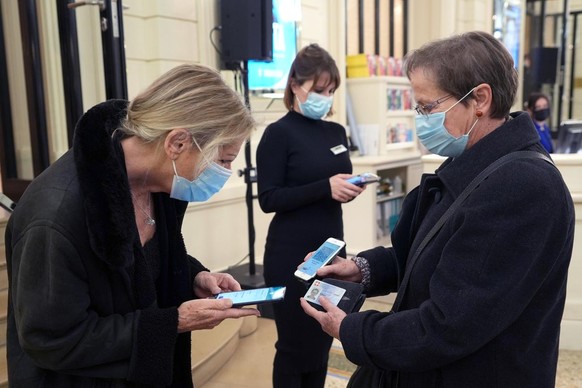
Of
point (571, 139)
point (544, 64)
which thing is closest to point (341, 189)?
point (571, 139)

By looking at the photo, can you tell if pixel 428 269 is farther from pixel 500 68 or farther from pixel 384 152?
pixel 384 152

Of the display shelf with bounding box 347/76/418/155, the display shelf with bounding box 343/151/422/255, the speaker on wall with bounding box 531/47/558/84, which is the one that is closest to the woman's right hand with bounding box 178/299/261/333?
the display shelf with bounding box 343/151/422/255

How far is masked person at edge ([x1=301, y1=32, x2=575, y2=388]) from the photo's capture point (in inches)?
39.4

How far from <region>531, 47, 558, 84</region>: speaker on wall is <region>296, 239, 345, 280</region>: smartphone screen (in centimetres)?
791

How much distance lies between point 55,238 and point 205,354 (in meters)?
1.89

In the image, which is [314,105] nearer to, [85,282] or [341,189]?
[341,189]

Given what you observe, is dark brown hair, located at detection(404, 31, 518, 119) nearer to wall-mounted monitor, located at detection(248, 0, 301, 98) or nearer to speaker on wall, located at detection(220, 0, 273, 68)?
speaker on wall, located at detection(220, 0, 273, 68)

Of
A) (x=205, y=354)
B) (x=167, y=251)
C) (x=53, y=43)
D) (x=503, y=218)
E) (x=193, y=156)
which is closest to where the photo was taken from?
(x=503, y=218)

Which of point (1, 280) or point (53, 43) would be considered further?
point (53, 43)

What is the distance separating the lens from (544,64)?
8320 mm

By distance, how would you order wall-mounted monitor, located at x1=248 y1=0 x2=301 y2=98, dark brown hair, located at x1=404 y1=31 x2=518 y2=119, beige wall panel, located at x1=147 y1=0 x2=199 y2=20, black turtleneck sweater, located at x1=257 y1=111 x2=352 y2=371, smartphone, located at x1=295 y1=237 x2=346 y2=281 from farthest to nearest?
wall-mounted monitor, located at x1=248 y1=0 x2=301 y2=98
beige wall panel, located at x1=147 y1=0 x2=199 y2=20
black turtleneck sweater, located at x1=257 y1=111 x2=352 y2=371
smartphone, located at x1=295 y1=237 x2=346 y2=281
dark brown hair, located at x1=404 y1=31 x2=518 y2=119

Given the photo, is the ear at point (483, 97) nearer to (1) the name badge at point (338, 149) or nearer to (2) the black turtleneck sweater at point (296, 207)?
(2) the black turtleneck sweater at point (296, 207)

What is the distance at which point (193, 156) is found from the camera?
125 centimetres

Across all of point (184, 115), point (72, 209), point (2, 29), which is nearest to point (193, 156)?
point (184, 115)
